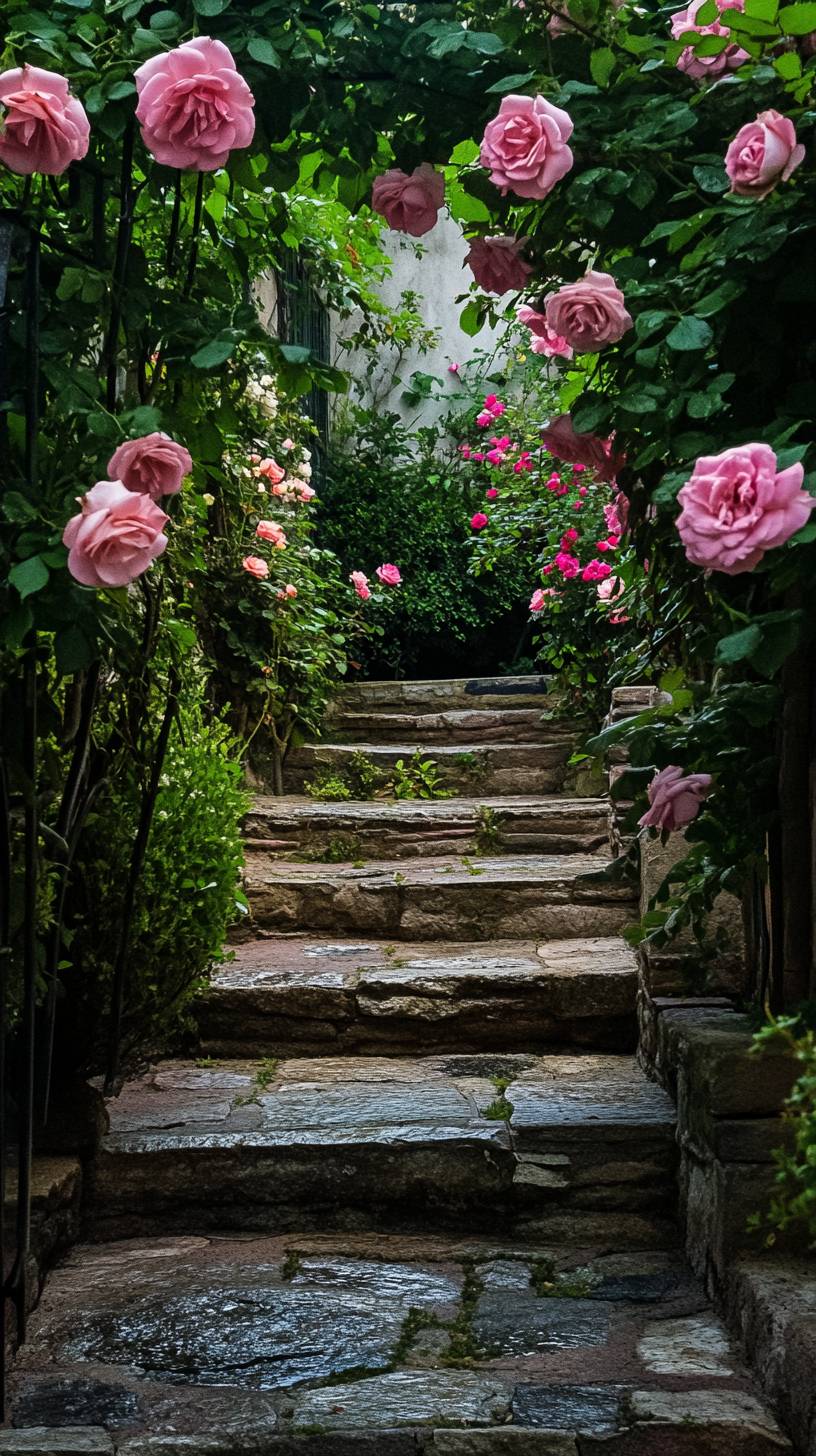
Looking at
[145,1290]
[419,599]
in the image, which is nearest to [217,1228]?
[145,1290]

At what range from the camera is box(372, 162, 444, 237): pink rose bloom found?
7.56 feet

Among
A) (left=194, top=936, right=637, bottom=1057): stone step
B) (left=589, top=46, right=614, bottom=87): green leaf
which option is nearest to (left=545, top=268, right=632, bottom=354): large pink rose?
(left=589, top=46, right=614, bottom=87): green leaf

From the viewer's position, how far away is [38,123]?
Answer: 70.9 inches

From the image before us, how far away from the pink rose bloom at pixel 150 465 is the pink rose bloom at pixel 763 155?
2.68 feet

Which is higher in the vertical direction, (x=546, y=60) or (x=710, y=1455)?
A: (x=546, y=60)

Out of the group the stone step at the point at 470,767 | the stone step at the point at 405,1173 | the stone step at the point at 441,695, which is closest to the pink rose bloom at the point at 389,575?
the stone step at the point at 441,695

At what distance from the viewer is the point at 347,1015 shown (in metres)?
3.74

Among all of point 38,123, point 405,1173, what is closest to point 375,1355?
point 405,1173

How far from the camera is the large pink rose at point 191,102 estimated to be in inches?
70.3

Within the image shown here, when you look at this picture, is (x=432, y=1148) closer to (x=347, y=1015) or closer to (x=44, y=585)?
(x=347, y=1015)

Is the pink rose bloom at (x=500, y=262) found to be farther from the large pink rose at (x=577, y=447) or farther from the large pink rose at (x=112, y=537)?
the large pink rose at (x=112, y=537)

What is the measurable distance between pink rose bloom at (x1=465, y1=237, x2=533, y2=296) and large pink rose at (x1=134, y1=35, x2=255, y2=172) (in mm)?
577

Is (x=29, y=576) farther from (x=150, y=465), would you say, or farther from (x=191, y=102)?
(x=191, y=102)

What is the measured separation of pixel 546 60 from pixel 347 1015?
2.47 m
